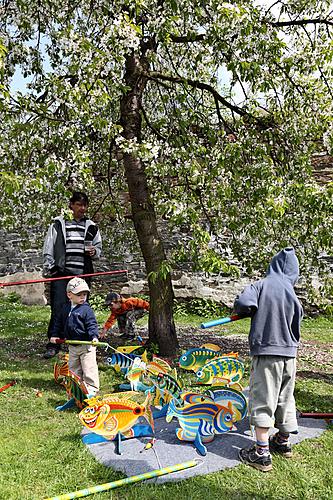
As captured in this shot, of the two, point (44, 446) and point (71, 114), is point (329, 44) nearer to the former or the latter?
point (71, 114)

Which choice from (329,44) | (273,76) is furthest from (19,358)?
(329,44)

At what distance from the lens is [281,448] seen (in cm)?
367

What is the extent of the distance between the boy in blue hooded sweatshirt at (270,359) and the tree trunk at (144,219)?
2843 mm

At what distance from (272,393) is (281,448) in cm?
45

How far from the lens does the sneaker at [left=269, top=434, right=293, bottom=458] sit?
364cm

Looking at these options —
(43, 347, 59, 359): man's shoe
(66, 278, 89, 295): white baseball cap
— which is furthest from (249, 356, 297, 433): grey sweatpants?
(43, 347, 59, 359): man's shoe

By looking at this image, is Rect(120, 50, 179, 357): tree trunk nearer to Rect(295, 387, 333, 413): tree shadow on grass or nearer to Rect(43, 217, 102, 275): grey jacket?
Rect(43, 217, 102, 275): grey jacket

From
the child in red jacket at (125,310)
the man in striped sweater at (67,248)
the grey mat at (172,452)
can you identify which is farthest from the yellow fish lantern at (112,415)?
the child in red jacket at (125,310)

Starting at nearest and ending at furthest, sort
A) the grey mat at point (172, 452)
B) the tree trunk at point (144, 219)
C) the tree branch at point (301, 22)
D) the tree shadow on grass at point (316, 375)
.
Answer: the grey mat at point (172, 452), the tree shadow on grass at point (316, 375), the tree branch at point (301, 22), the tree trunk at point (144, 219)

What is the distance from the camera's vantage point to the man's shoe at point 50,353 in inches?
255

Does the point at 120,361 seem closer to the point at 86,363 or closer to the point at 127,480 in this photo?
the point at 86,363

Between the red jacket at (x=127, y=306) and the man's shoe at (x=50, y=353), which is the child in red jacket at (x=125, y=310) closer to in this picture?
the red jacket at (x=127, y=306)

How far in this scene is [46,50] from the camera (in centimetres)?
699

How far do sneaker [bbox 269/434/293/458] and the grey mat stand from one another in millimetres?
182
